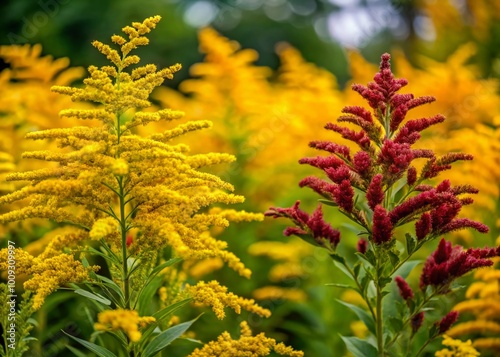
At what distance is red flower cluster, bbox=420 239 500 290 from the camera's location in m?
2.53

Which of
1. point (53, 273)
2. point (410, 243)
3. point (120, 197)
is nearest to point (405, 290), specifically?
point (410, 243)

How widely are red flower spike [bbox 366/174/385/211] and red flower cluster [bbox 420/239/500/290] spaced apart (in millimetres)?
407

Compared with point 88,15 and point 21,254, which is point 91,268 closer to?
point 21,254

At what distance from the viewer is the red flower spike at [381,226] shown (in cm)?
235

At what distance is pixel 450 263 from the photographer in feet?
8.43

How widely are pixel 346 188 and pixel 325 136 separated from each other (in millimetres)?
3656

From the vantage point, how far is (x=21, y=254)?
2523 millimetres

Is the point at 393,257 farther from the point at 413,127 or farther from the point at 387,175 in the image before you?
the point at 413,127

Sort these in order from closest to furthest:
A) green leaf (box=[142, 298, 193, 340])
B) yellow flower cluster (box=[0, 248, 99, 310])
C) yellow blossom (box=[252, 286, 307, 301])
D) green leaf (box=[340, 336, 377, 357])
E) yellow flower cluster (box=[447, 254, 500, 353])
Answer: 1. yellow flower cluster (box=[0, 248, 99, 310])
2. green leaf (box=[142, 298, 193, 340])
3. green leaf (box=[340, 336, 377, 357])
4. yellow flower cluster (box=[447, 254, 500, 353])
5. yellow blossom (box=[252, 286, 307, 301])

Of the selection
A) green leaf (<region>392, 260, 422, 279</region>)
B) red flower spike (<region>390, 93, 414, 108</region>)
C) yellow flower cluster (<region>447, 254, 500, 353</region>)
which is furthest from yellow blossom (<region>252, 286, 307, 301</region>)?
red flower spike (<region>390, 93, 414, 108</region>)

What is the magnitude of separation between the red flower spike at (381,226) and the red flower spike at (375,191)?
0.18 ft

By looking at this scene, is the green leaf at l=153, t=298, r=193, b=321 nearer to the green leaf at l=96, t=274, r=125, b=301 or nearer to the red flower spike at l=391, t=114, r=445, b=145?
the green leaf at l=96, t=274, r=125, b=301

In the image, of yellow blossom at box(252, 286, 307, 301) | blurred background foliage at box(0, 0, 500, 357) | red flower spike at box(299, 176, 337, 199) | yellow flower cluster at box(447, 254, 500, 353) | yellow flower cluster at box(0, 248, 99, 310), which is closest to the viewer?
yellow flower cluster at box(0, 248, 99, 310)

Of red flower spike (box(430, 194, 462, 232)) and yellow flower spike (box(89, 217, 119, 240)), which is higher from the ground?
red flower spike (box(430, 194, 462, 232))
